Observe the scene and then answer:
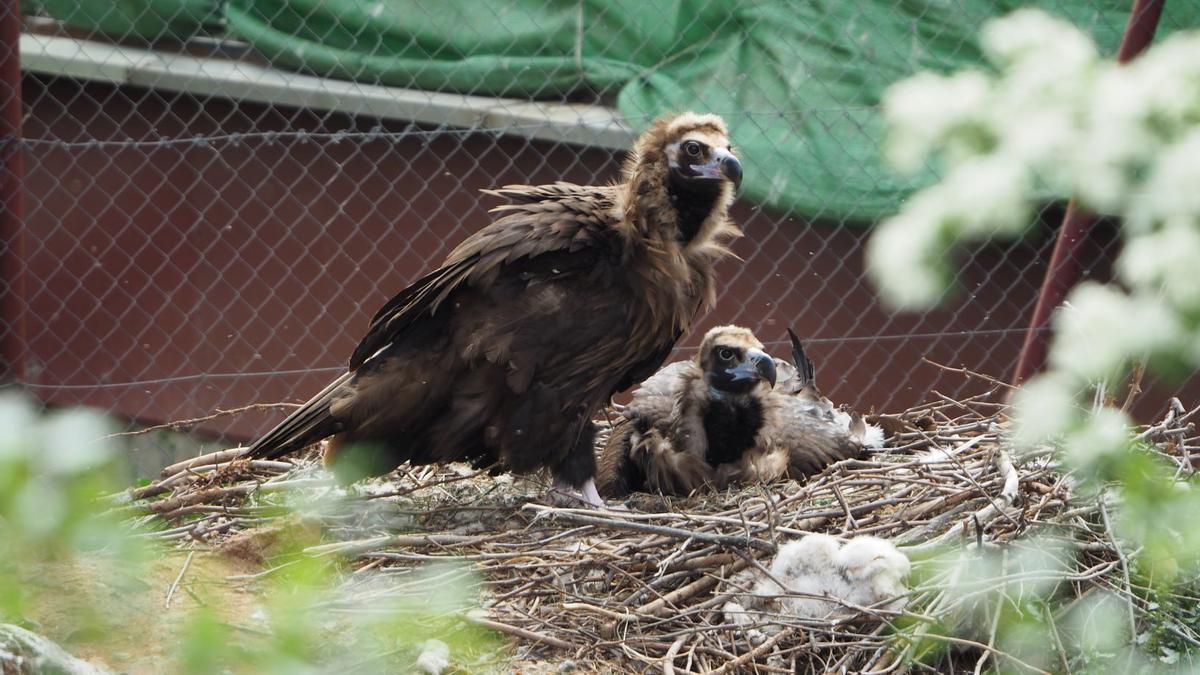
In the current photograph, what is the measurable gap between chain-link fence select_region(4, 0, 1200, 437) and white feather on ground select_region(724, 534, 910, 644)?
9.80ft

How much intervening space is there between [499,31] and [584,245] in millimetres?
2688

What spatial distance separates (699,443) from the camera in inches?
188

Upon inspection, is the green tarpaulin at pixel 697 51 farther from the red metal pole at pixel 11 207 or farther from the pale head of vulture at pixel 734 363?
the pale head of vulture at pixel 734 363

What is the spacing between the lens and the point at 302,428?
4344 millimetres

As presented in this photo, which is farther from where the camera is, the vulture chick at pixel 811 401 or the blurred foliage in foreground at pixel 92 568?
the vulture chick at pixel 811 401

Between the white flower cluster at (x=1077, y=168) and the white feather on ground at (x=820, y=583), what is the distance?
2.18 metres

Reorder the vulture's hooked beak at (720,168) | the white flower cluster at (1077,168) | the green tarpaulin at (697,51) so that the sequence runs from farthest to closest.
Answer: the green tarpaulin at (697,51)
the vulture's hooked beak at (720,168)
the white flower cluster at (1077,168)

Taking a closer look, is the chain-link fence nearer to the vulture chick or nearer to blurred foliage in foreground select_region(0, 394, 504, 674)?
the vulture chick

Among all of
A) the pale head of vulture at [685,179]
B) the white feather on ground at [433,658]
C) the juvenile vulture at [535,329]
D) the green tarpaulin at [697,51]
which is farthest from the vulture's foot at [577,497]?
the green tarpaulin at [697,51]

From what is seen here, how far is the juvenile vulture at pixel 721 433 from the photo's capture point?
4.70 m

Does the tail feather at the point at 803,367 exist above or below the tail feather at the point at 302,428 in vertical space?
above

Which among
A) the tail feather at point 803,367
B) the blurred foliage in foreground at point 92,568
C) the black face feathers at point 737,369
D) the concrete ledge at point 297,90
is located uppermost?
the blurred foliage in foreground at point 92,568

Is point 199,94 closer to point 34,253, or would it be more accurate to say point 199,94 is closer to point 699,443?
point 34,253

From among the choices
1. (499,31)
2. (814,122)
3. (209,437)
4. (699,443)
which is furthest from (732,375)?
(209,437)
